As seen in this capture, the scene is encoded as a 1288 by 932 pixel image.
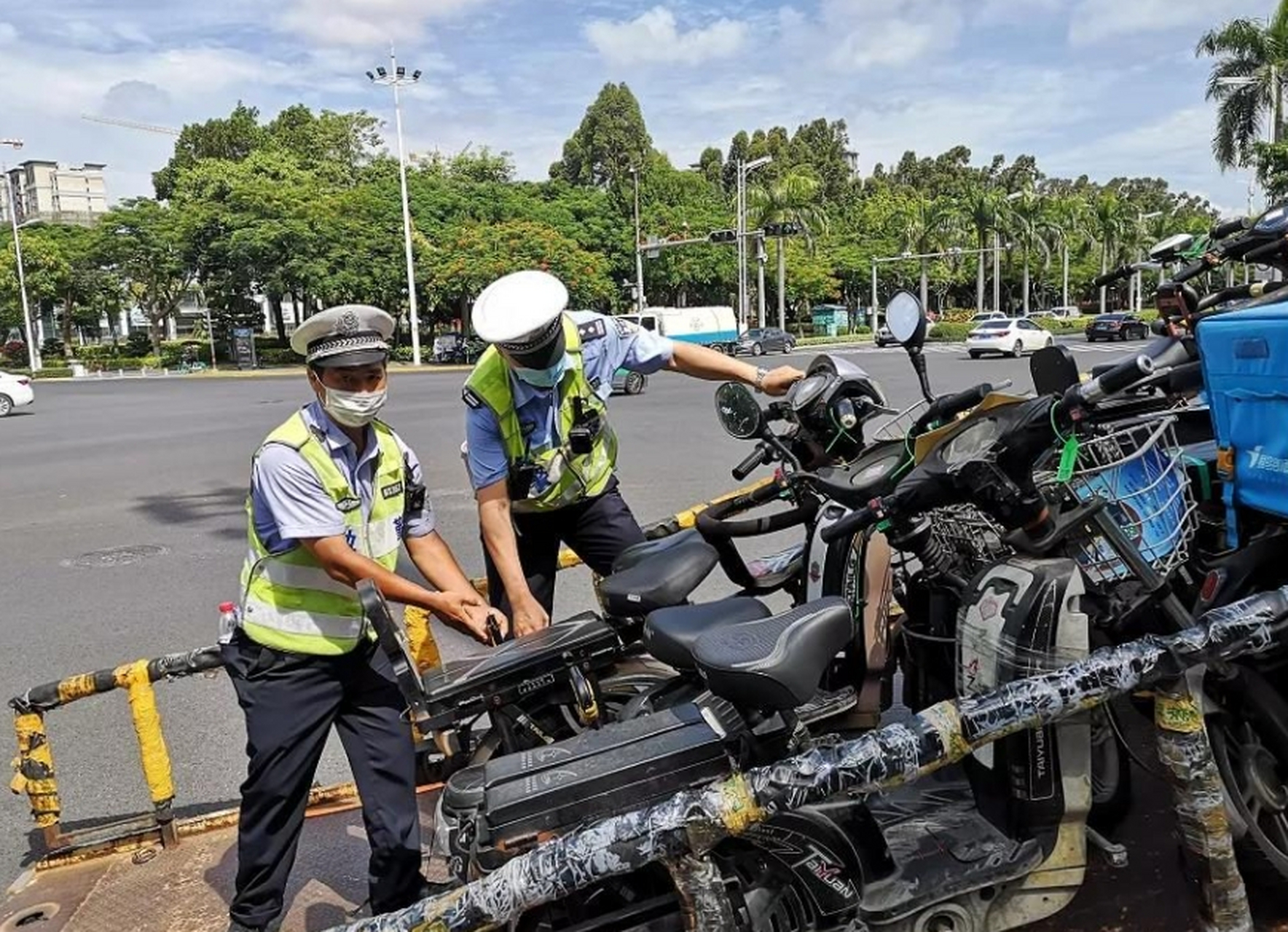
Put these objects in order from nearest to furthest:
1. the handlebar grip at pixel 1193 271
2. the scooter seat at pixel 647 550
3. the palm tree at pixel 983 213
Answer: the scooter seat at pixel 647 550 → the handlebar grip at pixel 1193 271 → the palm tree at pixel 983 213

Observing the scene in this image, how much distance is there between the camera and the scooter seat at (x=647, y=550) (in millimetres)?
3049

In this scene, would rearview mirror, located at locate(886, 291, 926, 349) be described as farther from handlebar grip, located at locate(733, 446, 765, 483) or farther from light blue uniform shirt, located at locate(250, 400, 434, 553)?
light blue uniform shirt, located at locate(250, 400, 434, 553)

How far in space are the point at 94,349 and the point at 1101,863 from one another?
57.8m

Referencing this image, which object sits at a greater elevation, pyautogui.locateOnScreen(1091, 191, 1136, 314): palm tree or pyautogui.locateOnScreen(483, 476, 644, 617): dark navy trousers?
pyautogui.locateOnScreen(1091, 191, 1136, 314): palm tree

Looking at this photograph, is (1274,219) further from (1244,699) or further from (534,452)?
(534,452)

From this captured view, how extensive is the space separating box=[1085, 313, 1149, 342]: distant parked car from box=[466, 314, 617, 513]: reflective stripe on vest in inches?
1483

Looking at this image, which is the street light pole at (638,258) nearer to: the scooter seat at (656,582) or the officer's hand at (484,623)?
the scooter seat at (656,582)

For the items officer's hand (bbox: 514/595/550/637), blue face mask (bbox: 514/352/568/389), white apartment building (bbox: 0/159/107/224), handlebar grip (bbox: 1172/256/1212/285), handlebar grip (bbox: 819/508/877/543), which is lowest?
officer's hand (bbox: 514/595/550/637)

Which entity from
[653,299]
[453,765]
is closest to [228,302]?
[653,299]

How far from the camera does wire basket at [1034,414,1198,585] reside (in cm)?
251

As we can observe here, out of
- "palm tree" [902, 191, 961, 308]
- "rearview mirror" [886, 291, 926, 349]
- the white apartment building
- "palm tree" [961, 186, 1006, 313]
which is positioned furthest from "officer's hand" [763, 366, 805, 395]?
the white apartment building

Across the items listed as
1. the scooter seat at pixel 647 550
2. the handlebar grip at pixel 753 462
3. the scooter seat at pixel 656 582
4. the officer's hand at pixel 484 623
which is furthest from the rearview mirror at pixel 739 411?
the officer's hand at pixel 484 623

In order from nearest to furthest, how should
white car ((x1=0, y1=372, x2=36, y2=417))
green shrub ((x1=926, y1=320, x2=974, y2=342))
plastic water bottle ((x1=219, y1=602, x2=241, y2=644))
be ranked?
1. plastic water bottle ((x1=219, y1=602, x2=241, y2=644))
2. white car ((x1=0, y1=372, x2=36, y2=417))
3. green shrub ((x1=926, y1=320, x2=974, y2=342))

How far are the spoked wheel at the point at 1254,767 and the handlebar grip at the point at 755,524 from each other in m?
1.28
